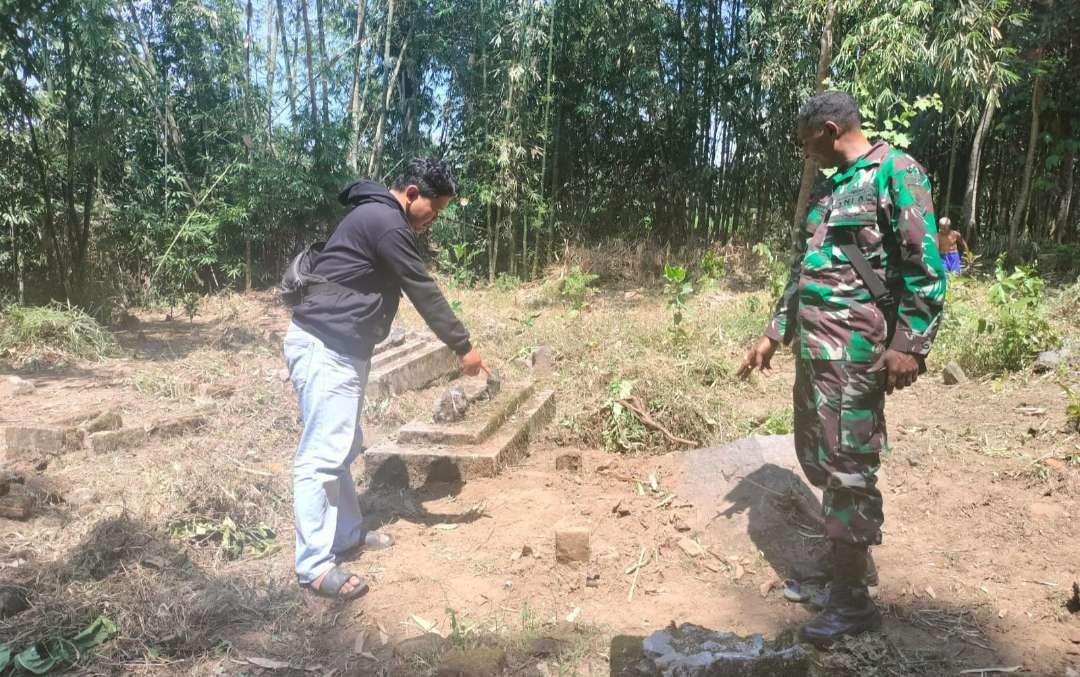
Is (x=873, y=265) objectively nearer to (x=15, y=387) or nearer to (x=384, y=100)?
(x=15, y=387)

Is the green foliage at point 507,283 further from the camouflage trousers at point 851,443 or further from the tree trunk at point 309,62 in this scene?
the camouflage trousers at point 851,443

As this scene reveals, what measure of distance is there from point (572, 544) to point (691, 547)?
52 cm

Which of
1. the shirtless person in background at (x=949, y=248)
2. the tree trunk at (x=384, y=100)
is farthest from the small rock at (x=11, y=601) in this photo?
the tree trunk at (x=384, y=100)

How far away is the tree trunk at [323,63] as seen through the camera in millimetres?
10203

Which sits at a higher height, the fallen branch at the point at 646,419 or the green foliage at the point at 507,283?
the green foliage at the point at 507,283

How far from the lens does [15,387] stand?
552 cm

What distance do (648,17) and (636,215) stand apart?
3.05m

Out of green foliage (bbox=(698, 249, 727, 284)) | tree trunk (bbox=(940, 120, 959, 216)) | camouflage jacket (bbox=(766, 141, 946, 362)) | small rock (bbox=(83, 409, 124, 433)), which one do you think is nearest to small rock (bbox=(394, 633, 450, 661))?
camouflage jacket (bbox=(766, 141, 946, 362))

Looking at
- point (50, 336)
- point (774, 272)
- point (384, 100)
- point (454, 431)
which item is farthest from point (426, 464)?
point (384, 100)

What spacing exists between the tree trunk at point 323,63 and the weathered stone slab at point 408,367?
558cm

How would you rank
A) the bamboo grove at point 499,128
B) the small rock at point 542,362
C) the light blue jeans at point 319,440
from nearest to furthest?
1. the light blue jeans at point 319,440
2. the small rock at point 542,362
3. the bamboo grove at point 499,128

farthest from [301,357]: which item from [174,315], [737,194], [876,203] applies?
[737,194]

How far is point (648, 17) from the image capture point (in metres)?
10.0

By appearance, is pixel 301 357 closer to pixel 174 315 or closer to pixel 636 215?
pixel 174 315
